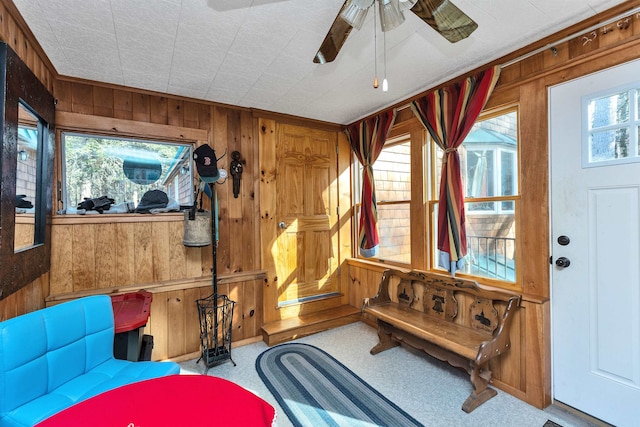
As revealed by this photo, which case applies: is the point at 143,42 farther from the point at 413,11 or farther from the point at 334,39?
the point at 413,11

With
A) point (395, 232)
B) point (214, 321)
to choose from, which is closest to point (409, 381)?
point (395, 232)

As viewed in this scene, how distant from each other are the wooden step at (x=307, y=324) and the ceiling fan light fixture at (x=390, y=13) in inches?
109

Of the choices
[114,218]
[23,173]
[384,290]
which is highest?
[23,173]

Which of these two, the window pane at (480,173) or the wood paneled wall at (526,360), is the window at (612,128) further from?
the wood paneled wall at (526,360)

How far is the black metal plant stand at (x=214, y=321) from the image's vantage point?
2.65m

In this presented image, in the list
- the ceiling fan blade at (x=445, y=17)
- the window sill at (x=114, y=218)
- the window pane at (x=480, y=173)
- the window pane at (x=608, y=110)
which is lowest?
the window sill at (x=114, y=218)

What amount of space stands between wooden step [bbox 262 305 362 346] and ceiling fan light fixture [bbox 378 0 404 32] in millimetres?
2771

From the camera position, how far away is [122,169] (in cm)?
262

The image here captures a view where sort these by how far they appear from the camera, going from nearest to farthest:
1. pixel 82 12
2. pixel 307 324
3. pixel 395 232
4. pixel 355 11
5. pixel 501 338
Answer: pixel 355 11, pixel 82 12, pixel 501 338, pixel 307 324, pixel 395 232

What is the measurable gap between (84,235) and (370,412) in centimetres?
258

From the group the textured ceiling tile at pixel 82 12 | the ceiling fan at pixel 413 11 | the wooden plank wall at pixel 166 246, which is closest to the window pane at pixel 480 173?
the ceiling fan at pixel 413 11

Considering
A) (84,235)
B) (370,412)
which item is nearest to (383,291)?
(370,412)

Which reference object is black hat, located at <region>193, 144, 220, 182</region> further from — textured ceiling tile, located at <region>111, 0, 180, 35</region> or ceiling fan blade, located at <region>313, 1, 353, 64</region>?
ceiling fan blade, located at <region>313, 1, 353, 64</region>

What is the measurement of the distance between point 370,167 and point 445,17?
2.16 meters
